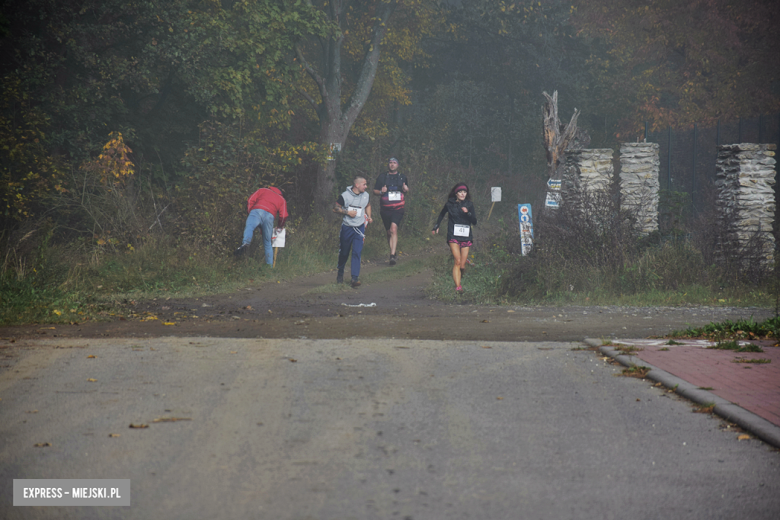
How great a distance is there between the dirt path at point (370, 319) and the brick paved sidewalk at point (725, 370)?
111 cm

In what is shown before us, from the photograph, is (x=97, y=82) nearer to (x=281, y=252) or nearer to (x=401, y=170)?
(x=281, y=252)

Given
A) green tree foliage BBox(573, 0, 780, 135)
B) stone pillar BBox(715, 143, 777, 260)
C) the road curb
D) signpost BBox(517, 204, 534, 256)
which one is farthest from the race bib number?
green tree foliage BBox(573, 0, 780, 135)

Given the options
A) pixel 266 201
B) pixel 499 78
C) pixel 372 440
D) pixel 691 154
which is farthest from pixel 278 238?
pixel 499 78

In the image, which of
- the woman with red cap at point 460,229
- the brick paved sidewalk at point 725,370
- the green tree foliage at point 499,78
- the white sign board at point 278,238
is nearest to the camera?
the brick paved sidewalk at point 725,370

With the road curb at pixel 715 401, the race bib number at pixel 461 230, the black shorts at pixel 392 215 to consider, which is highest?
the black shorts at pixel 392 215

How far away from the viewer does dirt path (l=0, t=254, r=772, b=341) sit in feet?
31.3

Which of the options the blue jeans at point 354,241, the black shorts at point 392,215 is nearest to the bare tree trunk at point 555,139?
the black shorts at point 392,215

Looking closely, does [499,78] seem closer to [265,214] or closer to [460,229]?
[265,214]

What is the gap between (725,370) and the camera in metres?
7.24

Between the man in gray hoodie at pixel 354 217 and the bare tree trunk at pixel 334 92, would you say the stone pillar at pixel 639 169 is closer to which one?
the man in gray hoodie at pixel 354 217

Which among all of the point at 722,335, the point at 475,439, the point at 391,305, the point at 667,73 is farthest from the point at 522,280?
the point at 667,73

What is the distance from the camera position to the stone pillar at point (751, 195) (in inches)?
595

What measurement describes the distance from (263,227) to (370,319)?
23.2ft

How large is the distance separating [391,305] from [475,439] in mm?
7774
